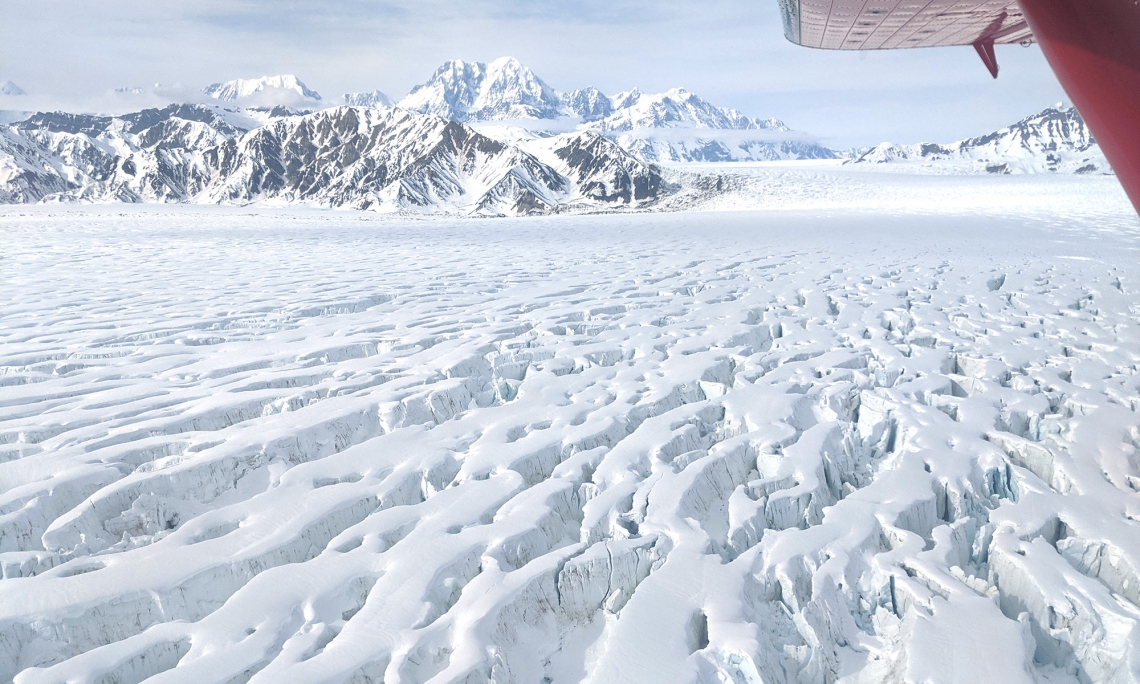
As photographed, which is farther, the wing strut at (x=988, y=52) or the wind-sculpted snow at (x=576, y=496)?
the wing strut at (x=988, y=52)

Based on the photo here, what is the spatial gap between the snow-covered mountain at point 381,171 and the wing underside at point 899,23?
86.7 meters

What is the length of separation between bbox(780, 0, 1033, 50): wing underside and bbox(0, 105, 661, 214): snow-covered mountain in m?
86.7

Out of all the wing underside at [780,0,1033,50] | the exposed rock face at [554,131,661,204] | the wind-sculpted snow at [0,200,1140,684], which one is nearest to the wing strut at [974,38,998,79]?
the wing underside at [780,0,1033,50]

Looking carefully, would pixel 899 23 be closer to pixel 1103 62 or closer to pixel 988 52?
pixel 988 52

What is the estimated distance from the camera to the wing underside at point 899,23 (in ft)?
22.0

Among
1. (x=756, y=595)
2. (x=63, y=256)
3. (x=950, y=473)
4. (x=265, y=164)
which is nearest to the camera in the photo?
(x=756, y=595)

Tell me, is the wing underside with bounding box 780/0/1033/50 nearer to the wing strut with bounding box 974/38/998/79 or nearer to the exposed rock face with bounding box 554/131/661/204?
the wing strut with bounding box 974/38/998/79

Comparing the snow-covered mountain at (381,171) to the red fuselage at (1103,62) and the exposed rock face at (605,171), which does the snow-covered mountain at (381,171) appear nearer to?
the exposed rock face at (605,171)

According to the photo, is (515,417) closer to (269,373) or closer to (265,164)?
(269,373)

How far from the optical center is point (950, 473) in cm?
394

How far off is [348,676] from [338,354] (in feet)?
15.0

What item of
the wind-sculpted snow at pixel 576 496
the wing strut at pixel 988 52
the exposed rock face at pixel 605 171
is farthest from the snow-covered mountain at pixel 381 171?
the wind-sculpted snow at pixel 576 496

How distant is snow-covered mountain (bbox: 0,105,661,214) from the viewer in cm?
11012

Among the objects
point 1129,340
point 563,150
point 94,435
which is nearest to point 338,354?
point 94,435
